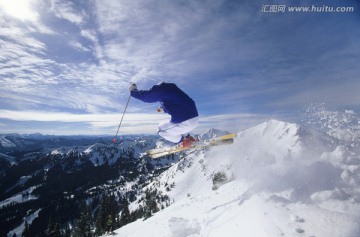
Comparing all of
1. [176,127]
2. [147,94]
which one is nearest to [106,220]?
[176,127]

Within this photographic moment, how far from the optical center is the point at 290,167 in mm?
20406

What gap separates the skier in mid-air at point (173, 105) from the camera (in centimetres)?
1080

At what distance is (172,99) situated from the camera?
11.6 m

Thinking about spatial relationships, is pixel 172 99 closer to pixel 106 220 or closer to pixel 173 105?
pixel 173 105

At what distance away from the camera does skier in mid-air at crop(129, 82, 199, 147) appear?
1080 centimetres

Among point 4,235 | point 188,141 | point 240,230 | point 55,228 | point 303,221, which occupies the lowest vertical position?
point 4,235

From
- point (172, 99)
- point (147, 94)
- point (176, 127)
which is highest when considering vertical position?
point (147, 94)

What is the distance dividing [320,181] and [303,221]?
6.95 m

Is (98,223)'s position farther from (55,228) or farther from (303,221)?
(303,221)

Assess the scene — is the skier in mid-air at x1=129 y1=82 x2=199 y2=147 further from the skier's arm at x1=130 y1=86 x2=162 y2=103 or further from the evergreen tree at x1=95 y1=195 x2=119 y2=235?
the evergreen tree at x1=95 y1=195 x2=119 y2=235

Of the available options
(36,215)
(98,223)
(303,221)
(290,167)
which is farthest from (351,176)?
(36,215)

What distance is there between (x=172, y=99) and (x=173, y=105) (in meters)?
0.53

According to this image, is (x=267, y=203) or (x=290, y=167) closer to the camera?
(x=267, y=203)

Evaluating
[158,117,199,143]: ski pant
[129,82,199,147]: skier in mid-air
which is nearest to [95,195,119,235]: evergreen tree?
[129,82,199,147]: skier in mid-air
